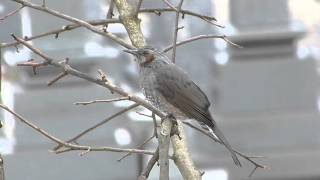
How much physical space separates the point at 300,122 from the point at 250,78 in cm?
56

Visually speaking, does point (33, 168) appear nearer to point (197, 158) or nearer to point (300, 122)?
→ point (197, 158)

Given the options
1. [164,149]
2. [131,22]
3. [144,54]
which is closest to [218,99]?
[144,54]

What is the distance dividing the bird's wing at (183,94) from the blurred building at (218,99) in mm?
2431

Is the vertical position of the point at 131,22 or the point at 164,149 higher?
the point at 131,22

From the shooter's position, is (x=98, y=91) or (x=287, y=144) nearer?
(x=98, y=91)

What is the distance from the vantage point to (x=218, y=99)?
660cm

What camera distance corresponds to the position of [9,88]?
602cm

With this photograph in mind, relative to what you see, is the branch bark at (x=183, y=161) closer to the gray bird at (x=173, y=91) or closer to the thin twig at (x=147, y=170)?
the thin twig at (x=147, y=170)

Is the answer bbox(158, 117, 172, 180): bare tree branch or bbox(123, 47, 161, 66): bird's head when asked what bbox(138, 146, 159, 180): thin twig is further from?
bbox(123, 47, 161, 66): bird's head

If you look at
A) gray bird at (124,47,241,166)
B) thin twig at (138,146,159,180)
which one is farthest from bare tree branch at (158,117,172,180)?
gray bird at (124,47,241,166)

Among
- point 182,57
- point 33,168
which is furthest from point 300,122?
point 33,168

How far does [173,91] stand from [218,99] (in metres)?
3.37

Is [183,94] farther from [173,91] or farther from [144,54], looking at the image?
[144,54]

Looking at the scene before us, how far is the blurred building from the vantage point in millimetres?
5742
